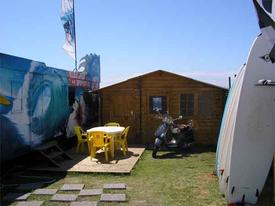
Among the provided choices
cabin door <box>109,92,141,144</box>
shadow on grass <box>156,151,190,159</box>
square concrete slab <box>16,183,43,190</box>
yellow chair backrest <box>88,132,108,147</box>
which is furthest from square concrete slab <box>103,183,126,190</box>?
cabin door <box>109,92,141,144</box>

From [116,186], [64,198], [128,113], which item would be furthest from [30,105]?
[128,113]

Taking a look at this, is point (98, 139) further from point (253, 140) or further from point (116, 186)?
point (253, 140)

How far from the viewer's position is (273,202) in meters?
6.23

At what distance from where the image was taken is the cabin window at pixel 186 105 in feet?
42.7

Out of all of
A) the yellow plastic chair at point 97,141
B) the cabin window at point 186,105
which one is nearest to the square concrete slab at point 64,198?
the yellow plastic chair at point 97,141

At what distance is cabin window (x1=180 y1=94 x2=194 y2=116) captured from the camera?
13000 mm

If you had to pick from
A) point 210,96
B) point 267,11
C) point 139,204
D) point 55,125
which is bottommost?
point 139,204

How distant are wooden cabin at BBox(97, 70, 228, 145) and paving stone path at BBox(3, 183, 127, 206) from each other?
19.5ft

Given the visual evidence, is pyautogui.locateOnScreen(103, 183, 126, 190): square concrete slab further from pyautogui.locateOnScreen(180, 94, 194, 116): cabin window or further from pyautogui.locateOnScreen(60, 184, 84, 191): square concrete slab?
pyautogui.locateOnScreen(180, 94, 194, 116): cabin window

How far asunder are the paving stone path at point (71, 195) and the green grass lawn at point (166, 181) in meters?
0.14

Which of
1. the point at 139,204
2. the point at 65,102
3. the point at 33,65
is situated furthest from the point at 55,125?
the point at 139,204

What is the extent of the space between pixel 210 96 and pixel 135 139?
119 inches

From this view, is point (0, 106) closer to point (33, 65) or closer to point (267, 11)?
point (33, 65)

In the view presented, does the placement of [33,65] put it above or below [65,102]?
above
